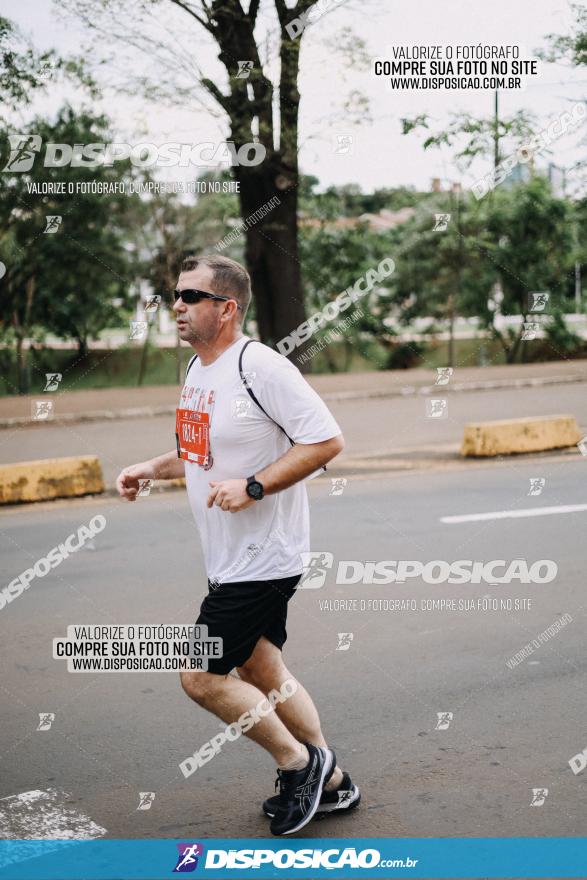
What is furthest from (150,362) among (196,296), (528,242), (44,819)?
(196,296)

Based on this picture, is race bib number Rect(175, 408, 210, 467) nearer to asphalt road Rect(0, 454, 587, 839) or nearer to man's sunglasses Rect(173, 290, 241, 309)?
man's sunglasses Rect(173, 290, 241, 309)

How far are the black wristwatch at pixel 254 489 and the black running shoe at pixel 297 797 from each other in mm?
948

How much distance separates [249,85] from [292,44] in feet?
2.52

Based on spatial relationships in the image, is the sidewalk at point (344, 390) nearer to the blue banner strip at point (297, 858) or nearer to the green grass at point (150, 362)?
the green grass at point (150, 362)

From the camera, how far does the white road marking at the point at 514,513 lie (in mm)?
8641

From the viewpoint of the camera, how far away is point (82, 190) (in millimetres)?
17969

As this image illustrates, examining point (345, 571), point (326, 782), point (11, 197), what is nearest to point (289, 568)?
point (326, 782)

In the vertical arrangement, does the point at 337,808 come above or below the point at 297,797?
below

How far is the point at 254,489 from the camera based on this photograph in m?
3.43

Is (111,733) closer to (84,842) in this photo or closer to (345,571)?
(84,842)

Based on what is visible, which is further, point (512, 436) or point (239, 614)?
point (512, 436)

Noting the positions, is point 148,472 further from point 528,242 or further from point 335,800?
point 528,242

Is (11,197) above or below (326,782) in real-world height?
above

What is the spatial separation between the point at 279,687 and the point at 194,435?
0.89 m
